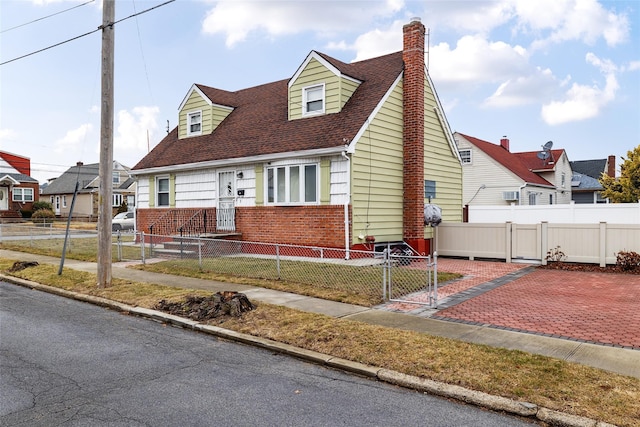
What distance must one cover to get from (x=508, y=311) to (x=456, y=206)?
12376mm

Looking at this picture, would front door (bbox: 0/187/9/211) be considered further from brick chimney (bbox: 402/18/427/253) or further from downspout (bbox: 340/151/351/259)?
brick chimney (bbox: 402/18/427/253)

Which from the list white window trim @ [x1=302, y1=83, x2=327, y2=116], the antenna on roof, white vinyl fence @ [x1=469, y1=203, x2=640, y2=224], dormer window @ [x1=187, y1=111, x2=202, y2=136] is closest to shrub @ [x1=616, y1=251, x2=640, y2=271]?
white vinyl fence @ [x1=469, y1=203, x2=640, y2=224]

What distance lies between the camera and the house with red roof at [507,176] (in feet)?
108

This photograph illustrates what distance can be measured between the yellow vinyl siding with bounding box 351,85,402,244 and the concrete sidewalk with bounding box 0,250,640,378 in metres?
5.56

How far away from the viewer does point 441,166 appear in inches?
752

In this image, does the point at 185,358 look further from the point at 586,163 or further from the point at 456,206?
the point at 586,163

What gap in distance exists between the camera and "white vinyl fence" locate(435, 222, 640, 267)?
13.7m

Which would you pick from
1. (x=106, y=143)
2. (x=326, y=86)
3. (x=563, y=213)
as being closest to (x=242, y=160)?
(x=326, y=86)

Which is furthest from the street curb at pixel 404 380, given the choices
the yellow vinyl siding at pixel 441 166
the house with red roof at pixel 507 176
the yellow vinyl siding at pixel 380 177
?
the house with red roof at pixel 507 176

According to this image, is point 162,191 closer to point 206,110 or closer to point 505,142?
point 206,110

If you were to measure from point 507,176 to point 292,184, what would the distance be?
2176cm

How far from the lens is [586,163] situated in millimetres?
49969

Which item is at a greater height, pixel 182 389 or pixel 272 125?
pixel 272 125

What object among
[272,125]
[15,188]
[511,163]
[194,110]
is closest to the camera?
[272,125]
